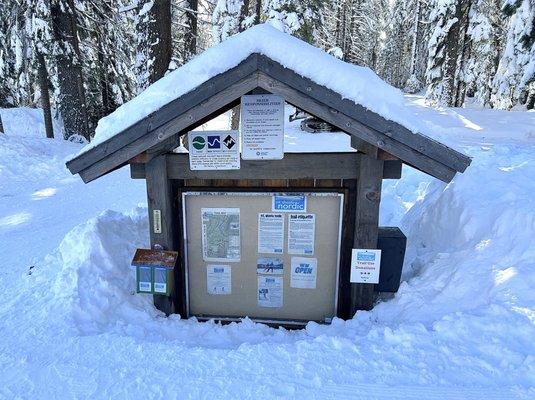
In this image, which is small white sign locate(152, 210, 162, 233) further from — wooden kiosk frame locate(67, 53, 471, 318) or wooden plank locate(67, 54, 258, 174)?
wooden plank locate(67, 54, 258, 174)

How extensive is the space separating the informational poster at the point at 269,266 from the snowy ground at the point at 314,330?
2.05 feet

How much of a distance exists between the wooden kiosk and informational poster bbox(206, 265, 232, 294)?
59mm

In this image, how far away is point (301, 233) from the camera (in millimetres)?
4531

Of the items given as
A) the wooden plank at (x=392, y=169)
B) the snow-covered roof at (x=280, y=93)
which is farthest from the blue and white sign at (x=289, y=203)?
the snow-covered roof at (x=280, y=93)

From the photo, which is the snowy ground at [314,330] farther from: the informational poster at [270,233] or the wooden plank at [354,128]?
the informational poster at [270,233]

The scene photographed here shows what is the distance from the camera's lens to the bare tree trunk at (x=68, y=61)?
15.1 meters

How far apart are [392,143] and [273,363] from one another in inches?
87.1

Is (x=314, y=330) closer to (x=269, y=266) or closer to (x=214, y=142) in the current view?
(x=269, y=266)

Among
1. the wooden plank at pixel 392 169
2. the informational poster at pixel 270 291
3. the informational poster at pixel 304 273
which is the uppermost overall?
the wooden plank at pixel 392 169

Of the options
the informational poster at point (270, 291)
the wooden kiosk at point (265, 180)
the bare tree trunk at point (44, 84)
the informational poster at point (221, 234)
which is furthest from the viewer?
the bare tree trunk at point (44, 84)

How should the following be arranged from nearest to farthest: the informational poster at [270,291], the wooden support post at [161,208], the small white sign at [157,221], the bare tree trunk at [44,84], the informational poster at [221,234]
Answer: the wooden support post at [161,208], the small white sign at [157,221], the informational poster at [221,234], the informational poster at [270,291], the bare tree trunk at [44,84]

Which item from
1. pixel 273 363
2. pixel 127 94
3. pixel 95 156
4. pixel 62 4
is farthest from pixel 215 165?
pixel 127 94

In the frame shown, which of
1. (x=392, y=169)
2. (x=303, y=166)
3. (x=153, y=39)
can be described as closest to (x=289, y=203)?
(x=303, y=166)

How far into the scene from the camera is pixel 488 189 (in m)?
5.74
